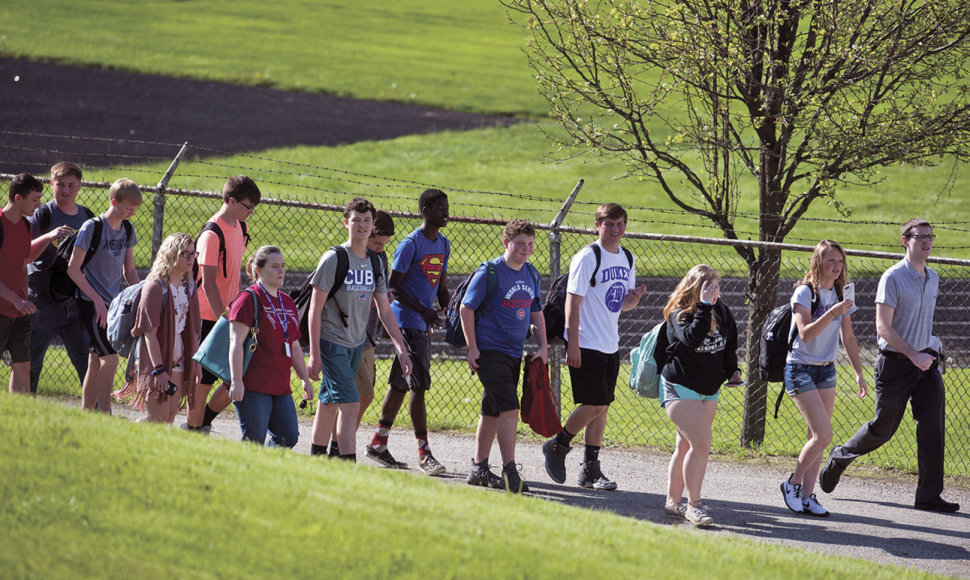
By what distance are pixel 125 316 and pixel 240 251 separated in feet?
3.11

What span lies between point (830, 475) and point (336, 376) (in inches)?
143

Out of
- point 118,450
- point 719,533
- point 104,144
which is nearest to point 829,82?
point 719,533

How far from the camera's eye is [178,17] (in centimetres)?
4775

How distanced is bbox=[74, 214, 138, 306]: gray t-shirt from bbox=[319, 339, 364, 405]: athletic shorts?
1777 mm

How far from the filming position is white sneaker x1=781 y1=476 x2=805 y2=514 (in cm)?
718

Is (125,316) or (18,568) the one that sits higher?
(125,316)

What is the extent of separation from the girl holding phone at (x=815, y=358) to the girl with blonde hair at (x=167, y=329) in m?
4.01

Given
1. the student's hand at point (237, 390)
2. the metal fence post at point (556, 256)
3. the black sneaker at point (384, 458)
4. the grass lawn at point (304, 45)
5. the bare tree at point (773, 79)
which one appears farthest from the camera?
the grass lawn at point (304, 45)

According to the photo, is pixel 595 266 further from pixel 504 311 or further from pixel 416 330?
pixel 416 330

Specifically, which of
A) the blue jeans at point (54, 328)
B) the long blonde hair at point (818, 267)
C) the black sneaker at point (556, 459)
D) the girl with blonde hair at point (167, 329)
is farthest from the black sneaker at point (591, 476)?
the blue jeans at point (54, 328)

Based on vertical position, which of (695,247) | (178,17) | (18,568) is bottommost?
(18,568)

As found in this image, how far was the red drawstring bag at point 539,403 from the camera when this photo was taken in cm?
733

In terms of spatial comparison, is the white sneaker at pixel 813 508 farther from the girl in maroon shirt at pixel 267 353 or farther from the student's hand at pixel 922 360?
the girl in maroon shirt at pixel 267 353

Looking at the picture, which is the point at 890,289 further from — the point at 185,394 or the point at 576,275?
the point at 185,394
